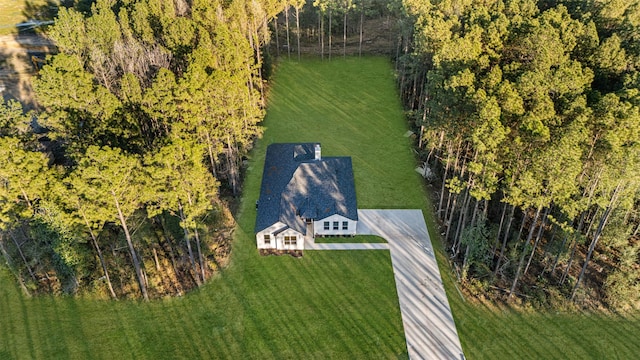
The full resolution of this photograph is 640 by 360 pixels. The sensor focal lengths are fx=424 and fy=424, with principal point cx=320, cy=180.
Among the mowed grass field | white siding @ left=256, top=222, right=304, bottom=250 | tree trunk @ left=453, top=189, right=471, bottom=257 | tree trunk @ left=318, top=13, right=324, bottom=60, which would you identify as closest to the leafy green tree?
the mowed grass field

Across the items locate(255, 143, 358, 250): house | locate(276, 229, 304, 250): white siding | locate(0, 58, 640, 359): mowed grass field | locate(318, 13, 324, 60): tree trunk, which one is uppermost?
locate(318, 13, 324, 60): tree trunk

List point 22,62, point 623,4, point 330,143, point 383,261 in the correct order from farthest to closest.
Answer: point 22,62, point 330,143, point 623,4, point 383,261

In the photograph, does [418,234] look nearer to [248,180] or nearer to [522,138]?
[522,138]

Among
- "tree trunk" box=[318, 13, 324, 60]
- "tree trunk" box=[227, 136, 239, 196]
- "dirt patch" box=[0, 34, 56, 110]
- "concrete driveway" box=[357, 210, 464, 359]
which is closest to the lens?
"concrete driveway" box=[357, 210, 464, 359]

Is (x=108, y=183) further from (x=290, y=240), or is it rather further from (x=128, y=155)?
(x=290, y=240)

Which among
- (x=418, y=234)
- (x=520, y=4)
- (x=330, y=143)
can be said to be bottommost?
(x=418, y=234)

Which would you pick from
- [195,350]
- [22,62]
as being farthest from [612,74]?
[22,62]

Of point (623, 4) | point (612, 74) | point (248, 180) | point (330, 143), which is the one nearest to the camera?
point (612, 74)

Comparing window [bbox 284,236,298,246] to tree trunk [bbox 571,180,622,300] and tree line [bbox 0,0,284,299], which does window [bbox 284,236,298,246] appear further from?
tree trunk [bbox 571,180,622,300]
